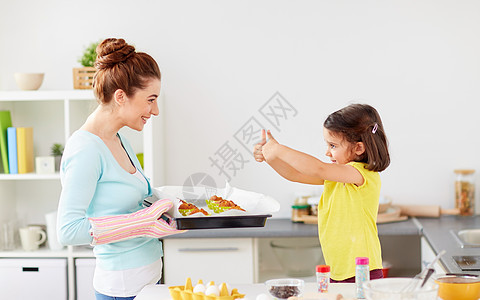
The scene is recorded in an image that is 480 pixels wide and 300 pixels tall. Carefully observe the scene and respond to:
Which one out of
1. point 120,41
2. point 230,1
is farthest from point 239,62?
point 120,41

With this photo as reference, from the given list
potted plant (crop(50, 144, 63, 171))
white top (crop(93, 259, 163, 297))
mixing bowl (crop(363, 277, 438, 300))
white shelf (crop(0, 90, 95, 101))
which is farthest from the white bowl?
mixing bowl (crop(363, 277, 438, 300))

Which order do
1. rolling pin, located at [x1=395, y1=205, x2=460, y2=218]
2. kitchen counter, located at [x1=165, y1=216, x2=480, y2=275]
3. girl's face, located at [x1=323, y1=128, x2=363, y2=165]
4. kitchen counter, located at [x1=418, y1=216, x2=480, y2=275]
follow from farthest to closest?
rolling pin, located at [x1=395, y1=205, x2=460, y2=218]
kitchen counter, located at [x1=165, y1=216, x2=480, y2=275]
kitchen counter, located at [x1=418, y1=216, x2=480, y2=275]
girl's face, located at [x1=323, y1=128, x2=363, y2=165]

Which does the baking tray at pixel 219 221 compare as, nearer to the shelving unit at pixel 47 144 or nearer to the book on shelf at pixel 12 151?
the shelving unit at pixel 47 144

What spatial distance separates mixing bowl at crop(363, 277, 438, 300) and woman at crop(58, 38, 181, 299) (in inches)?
27.1

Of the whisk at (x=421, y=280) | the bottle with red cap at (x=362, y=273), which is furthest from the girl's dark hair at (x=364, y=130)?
the whisk at (x=421, y=280)

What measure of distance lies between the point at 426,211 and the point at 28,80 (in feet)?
7.60

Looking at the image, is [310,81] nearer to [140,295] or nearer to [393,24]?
[393,24]

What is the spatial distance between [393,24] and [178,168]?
1.49m

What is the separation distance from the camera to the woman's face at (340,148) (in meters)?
2.32

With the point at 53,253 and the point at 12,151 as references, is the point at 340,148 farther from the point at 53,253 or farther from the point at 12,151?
the point at 12,151

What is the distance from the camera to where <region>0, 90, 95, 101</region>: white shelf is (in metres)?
3.45

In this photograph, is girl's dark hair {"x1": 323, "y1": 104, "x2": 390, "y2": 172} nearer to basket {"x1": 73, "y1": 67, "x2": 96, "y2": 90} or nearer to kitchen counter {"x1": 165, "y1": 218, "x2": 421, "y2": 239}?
kitchen counter {"x1": 165, "y1": 218, "x2": 421, "y2": 239}

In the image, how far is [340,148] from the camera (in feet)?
7.66

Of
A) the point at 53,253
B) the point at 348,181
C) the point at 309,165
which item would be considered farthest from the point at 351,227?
the point at 53,253
